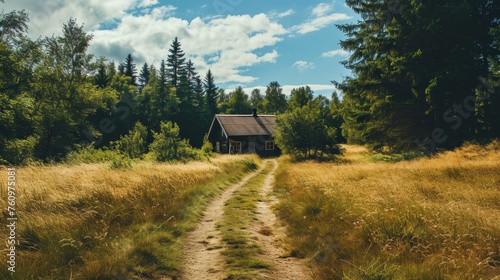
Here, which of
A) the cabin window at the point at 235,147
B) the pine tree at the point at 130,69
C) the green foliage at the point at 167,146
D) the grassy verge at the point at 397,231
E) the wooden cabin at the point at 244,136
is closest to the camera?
the grassy verge at the point at 397,231

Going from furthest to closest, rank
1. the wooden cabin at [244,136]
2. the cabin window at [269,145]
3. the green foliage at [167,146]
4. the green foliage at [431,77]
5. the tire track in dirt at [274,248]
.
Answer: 1. the cabin window at [269,145]
2. the wooden cabin at [244,136]
3. the green foliage at [167,146]
4. the green foliage at [431,77]
5. the tire track in dirt at [274,248]

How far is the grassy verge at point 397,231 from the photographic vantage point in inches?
140

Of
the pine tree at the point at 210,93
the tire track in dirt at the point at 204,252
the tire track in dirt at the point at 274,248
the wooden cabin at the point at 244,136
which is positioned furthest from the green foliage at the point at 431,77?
the pine tree at the point at 210,93

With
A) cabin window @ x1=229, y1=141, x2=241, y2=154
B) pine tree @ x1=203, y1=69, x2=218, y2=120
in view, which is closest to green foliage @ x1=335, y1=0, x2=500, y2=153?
cabin window @ x1=229, y1=141, x2=241, y2=154

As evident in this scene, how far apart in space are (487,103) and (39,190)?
22.8 m

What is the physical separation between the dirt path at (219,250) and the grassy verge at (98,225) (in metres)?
0.25

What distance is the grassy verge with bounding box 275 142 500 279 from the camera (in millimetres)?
3549

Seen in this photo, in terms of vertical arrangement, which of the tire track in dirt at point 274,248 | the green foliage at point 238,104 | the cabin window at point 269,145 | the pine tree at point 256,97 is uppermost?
the pine tree at point 256,97

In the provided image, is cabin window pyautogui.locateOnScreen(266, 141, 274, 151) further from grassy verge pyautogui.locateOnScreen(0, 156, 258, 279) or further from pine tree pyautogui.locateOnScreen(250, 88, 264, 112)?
pine tree pyautogui.locateOnScreen(250, 88, 264, 112)

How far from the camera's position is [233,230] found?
6.29 m

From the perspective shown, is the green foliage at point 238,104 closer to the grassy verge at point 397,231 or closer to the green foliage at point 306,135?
the green foliage at point 306,135

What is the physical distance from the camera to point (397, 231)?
4.65 meters

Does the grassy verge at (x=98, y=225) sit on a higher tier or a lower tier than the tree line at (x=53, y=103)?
lower

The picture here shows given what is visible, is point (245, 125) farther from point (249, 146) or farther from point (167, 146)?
point (167, 146)
